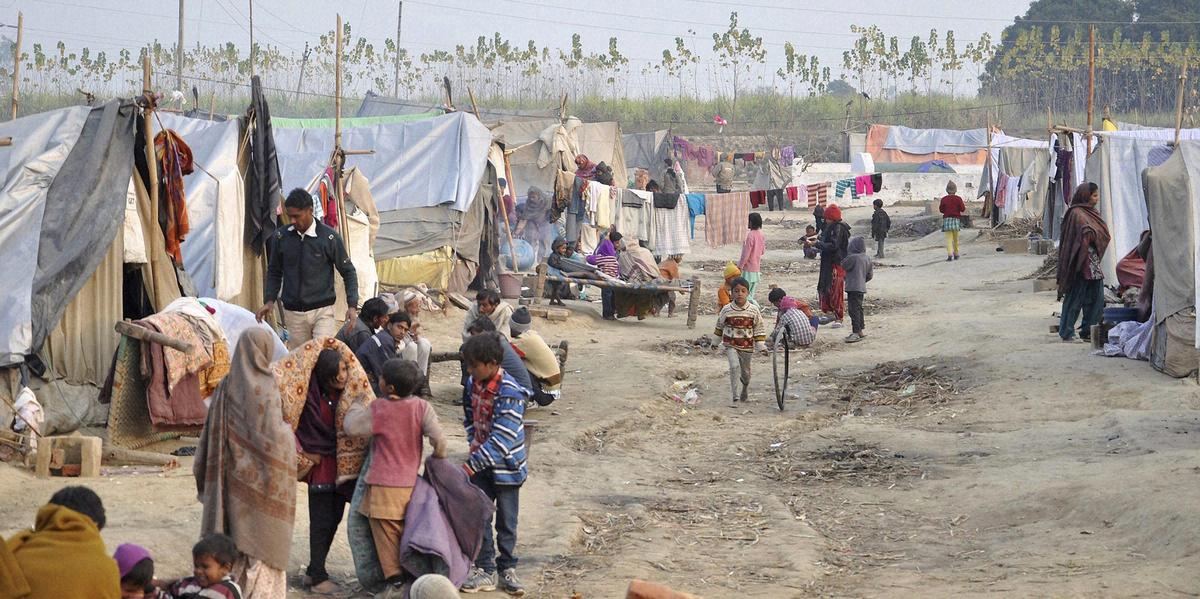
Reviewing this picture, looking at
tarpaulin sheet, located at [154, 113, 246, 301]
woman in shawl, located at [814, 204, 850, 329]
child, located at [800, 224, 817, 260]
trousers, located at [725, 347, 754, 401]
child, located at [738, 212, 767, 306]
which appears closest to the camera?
tarpaulin sheet, located at [154, 113, 246, 301]

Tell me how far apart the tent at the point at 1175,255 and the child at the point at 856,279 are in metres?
4.11

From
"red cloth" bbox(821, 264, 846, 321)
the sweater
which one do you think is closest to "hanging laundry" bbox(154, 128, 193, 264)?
the sweater

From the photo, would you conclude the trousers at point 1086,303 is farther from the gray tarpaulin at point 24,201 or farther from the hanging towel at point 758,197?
the hanging towel at point 758,197

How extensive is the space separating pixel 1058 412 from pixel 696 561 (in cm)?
495

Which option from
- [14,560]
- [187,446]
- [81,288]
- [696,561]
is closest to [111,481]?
[187,446]

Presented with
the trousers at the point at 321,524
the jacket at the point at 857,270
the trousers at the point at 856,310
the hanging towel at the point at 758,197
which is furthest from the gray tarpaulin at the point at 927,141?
the trousers at the point at 321,524

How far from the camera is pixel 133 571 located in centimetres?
446

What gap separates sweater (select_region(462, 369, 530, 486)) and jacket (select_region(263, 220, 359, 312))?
128 inches

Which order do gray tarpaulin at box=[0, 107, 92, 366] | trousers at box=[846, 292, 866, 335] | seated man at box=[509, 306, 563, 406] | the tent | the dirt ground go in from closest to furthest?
1. the dirt ground
2. gray tarpaulin at box=[0, 107, 92, 366]
3. seated man at box=[509, 306, 563, 406]
4. the tent
5. trousers at box=[846, 292, 866, 335]

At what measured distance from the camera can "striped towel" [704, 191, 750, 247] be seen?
26.3m

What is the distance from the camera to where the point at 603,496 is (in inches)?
340

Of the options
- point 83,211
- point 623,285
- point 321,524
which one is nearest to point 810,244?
point 623,285

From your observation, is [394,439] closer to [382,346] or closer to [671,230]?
[382,346]

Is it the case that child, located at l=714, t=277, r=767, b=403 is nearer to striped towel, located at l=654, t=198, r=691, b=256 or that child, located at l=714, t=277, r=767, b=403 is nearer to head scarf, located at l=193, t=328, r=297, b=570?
head scarf, located at l=193, t=328, r=297, b=570
